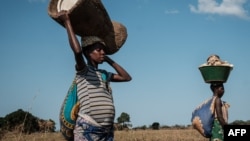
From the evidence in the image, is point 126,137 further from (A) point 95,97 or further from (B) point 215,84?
(A) point 95,97

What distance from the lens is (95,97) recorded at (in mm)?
3586

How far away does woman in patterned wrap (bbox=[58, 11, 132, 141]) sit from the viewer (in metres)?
3.53

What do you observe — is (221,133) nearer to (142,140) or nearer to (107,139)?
(107,139)

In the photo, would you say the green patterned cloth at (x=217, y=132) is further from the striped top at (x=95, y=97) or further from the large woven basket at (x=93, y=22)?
the striped top at (x=95, y=97)

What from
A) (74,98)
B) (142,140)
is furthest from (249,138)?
(142,140)

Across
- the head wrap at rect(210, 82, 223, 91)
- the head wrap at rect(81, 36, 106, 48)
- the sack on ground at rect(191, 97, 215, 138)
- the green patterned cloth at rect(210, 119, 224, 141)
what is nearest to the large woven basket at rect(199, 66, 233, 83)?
the head wrap at rect(210, 82, 223, 91)

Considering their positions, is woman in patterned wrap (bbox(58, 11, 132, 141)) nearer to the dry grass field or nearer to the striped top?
the striped top

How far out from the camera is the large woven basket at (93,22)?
3.62 metres

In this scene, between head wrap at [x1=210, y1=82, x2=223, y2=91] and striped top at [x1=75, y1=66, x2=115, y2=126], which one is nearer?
striped top at [x1=75, y1=66, x2=115, y2=126]

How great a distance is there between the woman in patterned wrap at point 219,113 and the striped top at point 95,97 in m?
2.49

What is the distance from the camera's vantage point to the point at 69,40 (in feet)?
11.5

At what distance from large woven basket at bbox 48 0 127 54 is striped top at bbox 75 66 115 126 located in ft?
1.30

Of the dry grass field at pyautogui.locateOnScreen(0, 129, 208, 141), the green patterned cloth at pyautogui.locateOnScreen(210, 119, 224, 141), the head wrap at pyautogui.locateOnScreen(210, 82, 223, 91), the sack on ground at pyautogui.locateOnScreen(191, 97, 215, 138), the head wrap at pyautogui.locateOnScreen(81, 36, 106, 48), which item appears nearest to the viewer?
the head wrap at pyautogui.locateOnScreen(81, 36, 106, 48)

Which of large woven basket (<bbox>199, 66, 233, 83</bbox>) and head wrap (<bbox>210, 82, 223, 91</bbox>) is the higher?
large woven basket (<bbox>199, 66, 233, 83</bbox>)
